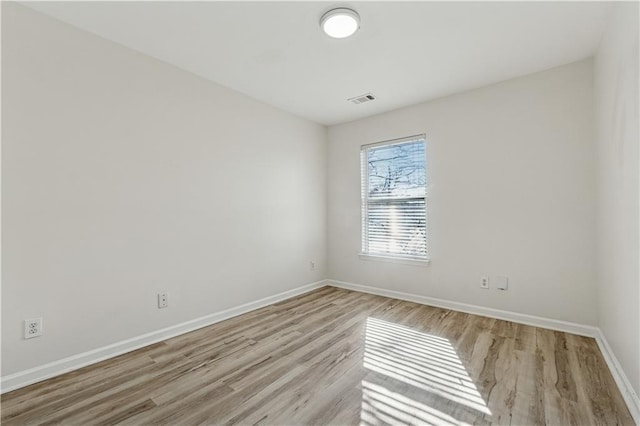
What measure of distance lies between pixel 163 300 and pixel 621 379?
340 cm

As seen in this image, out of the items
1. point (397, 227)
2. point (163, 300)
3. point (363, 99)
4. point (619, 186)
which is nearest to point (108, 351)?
point (163, 300)

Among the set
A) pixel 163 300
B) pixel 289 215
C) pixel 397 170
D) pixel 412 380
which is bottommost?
pixel 412 380

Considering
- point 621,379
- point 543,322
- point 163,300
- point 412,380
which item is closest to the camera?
point 621,379

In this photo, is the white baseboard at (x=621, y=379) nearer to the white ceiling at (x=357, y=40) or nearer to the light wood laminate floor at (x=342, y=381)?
the light wood laminate floor at (x=342, y=381)

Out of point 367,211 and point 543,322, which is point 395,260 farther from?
point 543,322

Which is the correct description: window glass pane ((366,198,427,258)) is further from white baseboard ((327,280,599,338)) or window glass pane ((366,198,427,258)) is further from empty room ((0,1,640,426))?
white baseboard ((327,280,599,338))

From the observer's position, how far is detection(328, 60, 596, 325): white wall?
8.65 feet

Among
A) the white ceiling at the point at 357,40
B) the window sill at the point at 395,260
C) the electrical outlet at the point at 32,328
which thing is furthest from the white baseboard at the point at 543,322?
the electrical outlet at the point at 32,328

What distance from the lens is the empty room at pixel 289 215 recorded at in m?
1.78

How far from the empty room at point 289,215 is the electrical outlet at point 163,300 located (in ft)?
0.05

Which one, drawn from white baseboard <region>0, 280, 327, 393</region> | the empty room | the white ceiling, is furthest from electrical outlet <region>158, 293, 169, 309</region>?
the white ceiling

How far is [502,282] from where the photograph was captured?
3016 mm

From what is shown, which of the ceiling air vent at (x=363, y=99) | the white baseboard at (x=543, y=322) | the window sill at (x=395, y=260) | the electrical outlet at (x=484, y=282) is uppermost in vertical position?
the ceiling air vent at (x=363, y=99)

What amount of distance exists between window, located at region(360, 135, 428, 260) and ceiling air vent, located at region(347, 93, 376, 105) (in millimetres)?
675
